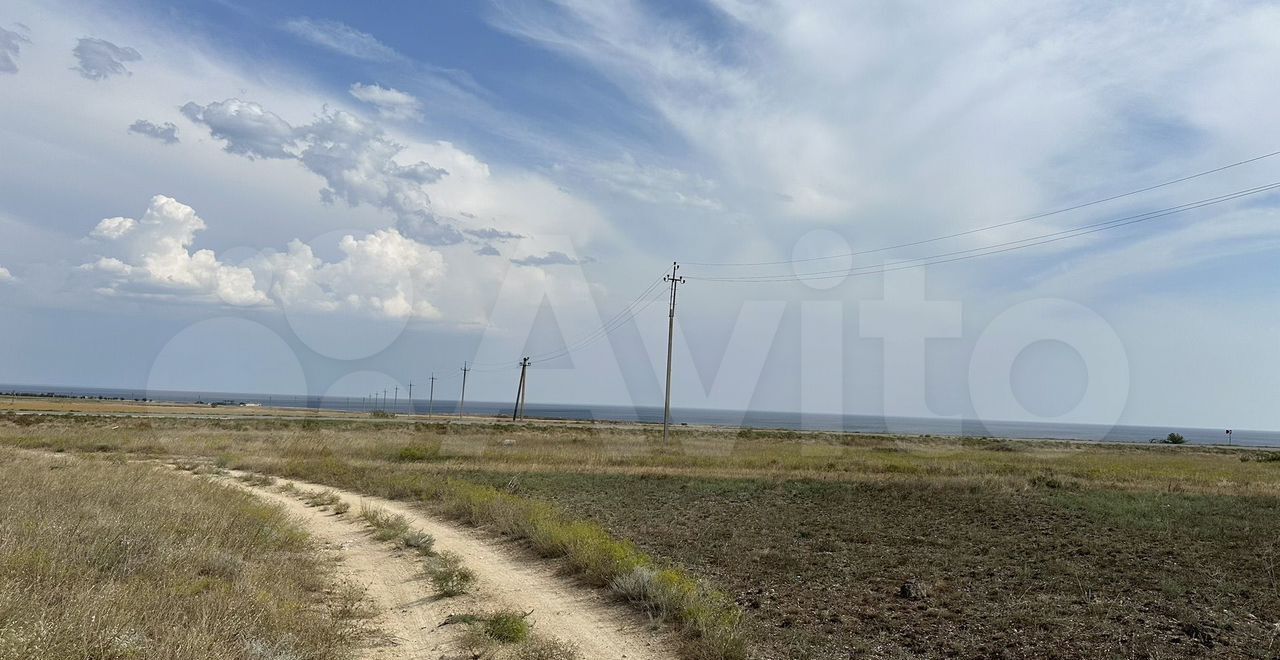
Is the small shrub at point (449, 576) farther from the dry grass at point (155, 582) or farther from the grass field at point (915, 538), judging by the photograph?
the grass field at point (915, 538)

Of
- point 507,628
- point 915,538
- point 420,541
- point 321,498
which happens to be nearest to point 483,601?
point 507,628

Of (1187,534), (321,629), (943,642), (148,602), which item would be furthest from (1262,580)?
(148,602)

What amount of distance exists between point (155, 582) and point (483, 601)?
4052mm

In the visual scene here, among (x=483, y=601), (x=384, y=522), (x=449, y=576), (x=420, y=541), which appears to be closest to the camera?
(x=483, y=601)

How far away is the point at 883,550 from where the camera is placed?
49.2 feet

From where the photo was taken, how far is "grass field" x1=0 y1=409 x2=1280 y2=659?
9.25m

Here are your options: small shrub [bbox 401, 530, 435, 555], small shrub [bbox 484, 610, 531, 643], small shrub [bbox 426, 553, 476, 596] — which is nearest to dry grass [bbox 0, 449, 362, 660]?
small shrub [bbox 426, 553, 476, 596]

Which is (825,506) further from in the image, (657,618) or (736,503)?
(657,618)

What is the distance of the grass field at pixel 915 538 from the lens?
9.25 metres

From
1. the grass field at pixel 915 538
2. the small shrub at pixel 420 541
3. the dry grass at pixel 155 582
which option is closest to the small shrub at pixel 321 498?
the grass field at pixel 915 538

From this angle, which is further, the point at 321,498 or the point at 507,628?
the point at 321,498

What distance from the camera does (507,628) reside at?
8.61 m

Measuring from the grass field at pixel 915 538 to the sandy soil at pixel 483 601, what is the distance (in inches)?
57.6

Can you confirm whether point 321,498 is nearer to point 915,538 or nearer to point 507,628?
point 507,628
